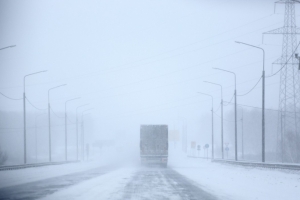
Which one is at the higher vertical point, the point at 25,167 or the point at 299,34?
the point at 299,34

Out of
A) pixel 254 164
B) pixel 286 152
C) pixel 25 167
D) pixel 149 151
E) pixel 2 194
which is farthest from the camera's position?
pixel 286 152

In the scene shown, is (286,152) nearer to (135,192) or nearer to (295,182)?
(295,182)

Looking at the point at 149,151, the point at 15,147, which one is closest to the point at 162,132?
the point at 149,151

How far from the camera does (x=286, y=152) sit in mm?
57281

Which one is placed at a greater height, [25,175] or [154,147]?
[154,147]

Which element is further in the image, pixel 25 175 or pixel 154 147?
pixel 154 147

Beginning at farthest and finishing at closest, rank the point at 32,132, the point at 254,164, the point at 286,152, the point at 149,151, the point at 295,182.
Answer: the point at 32,132
the point at 286,152
the point at 149,151
the point at 254,164
the point at 295,182

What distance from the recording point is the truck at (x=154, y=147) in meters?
45.2

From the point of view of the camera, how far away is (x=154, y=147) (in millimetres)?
45344

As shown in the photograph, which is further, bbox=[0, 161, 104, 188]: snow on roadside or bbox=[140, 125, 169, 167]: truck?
bbox=[140, 125, 169, 167]: truck

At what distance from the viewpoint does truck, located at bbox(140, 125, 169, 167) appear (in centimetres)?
4516

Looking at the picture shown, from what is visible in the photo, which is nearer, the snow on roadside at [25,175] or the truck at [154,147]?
the snow on roadside at [25,175]

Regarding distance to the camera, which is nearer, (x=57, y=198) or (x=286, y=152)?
(x=57, y=198)

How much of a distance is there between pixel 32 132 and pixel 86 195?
8854 centimetres
